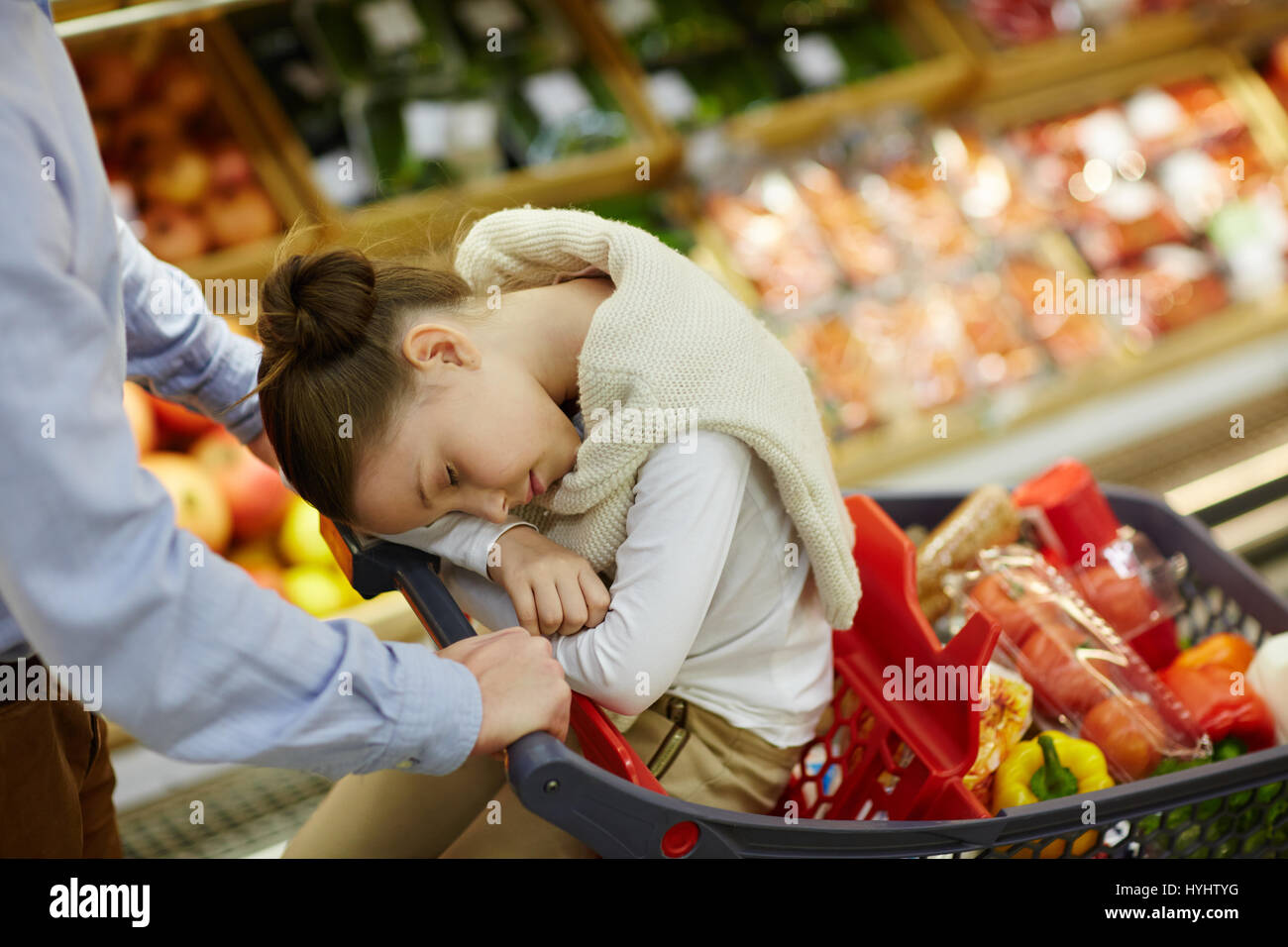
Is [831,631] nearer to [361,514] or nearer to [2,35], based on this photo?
[361,514]

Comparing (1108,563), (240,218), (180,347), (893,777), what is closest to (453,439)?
(180,347)

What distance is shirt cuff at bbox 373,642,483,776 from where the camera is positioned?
3.23 feet

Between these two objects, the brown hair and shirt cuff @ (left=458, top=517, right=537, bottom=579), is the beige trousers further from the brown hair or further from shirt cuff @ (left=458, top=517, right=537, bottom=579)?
the brown hair

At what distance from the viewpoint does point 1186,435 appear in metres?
3.12

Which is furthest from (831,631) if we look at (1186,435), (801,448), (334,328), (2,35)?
(1186,435)

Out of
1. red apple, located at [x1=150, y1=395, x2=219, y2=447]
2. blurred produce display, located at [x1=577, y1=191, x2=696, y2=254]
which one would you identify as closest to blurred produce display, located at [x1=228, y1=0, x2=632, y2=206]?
blurred produce display, located at [x1=577, y1=191, x2=696, y2=254]

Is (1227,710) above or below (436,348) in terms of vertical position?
below

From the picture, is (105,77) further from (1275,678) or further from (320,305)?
(1275,678)

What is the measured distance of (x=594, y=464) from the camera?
3.98ft

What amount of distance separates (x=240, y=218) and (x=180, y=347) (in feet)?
4.61

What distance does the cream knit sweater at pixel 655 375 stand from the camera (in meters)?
1.19

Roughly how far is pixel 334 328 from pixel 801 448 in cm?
51

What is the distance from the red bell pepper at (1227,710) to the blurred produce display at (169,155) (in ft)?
7.30

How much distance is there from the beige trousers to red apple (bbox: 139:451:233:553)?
3.25 feet
